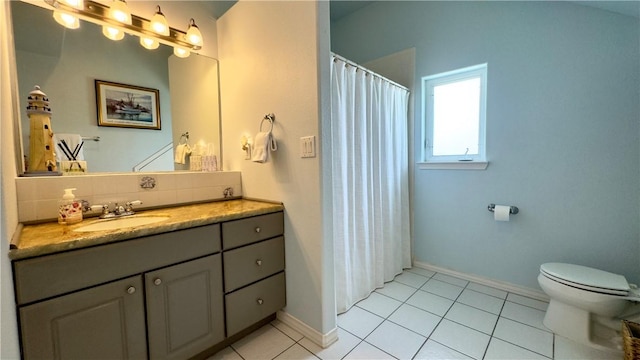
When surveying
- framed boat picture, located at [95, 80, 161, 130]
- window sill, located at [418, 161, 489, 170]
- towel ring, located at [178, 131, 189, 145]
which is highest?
framed boat picture, located at [95, 80, 161, 130]

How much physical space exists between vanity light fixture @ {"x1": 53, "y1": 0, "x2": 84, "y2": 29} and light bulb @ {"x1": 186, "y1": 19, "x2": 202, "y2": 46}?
0.55 meters

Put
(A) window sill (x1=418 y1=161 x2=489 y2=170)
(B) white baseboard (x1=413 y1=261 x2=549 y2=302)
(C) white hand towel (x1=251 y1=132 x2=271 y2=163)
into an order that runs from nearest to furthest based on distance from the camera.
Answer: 1. (C) white hand towel (x1=251 y1=132 x2=271 y2=163)
2. (B) white baseboard (x1=413 y1=261 x2=549 y2=302)
3. (A) window sill (x1=418 y1=161 x2=489 y2=170)

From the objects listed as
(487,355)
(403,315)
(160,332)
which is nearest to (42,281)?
(160,332)

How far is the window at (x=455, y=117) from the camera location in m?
2.15

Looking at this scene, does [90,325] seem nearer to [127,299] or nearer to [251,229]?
[127,299]

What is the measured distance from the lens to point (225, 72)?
1971 mm

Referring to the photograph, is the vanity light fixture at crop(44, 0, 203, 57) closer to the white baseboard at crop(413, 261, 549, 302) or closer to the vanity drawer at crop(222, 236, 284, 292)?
the vanity drawer at crop(222, 236, 284, 292)

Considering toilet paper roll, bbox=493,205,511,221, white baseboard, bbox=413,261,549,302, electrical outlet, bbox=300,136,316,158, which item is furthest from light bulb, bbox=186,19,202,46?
white baseboard, bbox=413,261,549,302

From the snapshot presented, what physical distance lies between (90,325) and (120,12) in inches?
65.2

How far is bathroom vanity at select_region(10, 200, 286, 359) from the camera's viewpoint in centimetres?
87

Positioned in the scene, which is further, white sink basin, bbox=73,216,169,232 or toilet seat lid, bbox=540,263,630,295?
toilet seat lid, bbox=540,263,630,295

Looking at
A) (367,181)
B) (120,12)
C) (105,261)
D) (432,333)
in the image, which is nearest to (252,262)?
(105,261)

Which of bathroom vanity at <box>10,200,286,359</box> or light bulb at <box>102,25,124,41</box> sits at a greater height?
light bulb at <box>102,25,124,41</box>

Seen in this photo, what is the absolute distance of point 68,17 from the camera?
137cm
